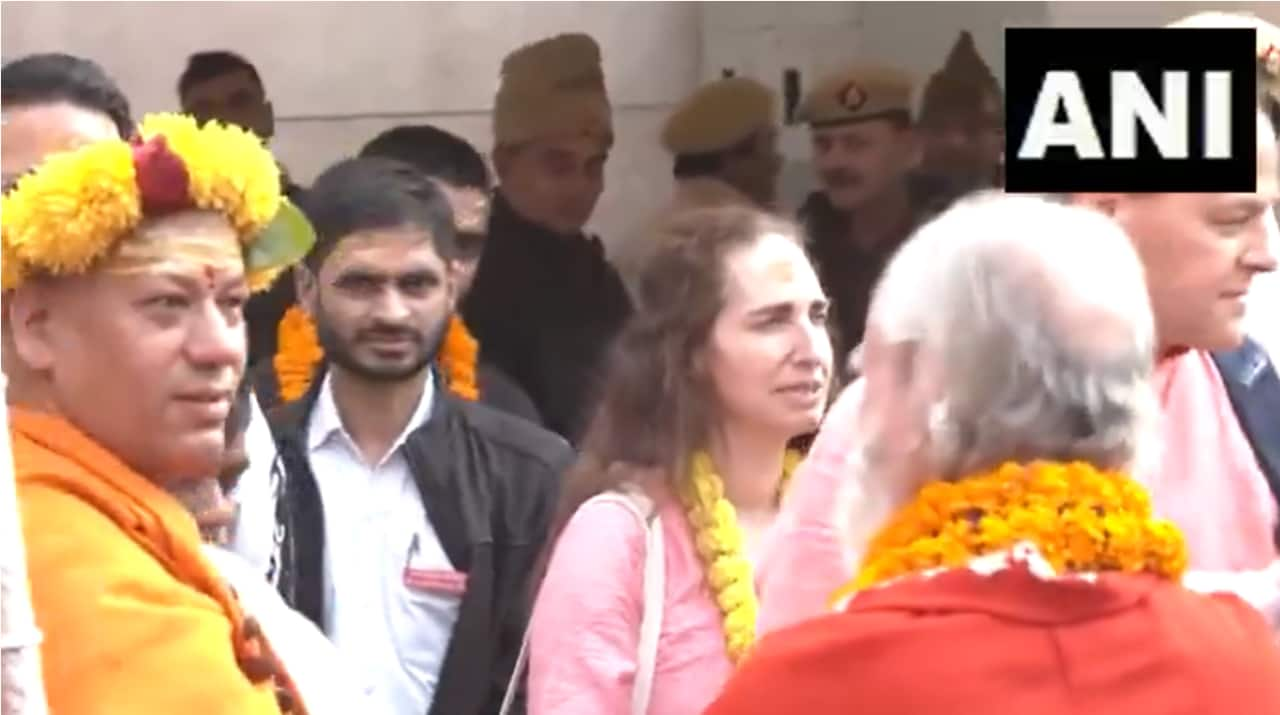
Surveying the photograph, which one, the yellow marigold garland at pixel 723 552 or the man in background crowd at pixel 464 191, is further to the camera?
the man in background crowd at pixel 464 191

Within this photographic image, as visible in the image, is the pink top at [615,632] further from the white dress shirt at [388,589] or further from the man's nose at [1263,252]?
the man's nose at [1263,252]

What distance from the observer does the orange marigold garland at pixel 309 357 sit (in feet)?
11.9

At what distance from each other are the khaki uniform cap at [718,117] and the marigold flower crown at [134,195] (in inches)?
65.6

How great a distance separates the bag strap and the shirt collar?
56 centimetres

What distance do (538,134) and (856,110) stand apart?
49 centimetres

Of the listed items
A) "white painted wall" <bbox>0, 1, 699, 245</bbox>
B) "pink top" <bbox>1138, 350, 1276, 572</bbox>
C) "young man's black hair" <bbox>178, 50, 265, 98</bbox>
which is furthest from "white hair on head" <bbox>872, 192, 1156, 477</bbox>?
"young man's black hair" <bbox>178, 50, 265, 98</bbox>

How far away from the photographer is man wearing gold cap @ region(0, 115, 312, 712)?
2150 millimetres

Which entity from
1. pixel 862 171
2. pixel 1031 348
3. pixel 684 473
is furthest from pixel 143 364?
pixel 862 171

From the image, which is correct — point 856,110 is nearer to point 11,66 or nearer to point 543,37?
point 543,37

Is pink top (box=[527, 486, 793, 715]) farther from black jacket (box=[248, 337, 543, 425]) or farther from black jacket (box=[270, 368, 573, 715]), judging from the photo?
black jacket (box=[248, 337, 543, 425])

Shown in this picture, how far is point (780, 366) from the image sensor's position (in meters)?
3.04

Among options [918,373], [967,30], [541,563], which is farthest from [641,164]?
[918,373]

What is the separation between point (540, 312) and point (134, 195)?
166cm

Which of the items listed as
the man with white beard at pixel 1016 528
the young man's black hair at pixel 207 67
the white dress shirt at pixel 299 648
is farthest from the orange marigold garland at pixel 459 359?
the man with white beard at pixel 1016 528
